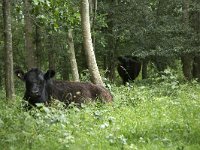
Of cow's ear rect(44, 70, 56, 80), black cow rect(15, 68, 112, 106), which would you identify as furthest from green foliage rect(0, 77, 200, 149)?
cow's ear rect(44, 70, 56, 80)

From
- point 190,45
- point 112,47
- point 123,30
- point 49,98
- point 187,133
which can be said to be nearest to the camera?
point 187,133

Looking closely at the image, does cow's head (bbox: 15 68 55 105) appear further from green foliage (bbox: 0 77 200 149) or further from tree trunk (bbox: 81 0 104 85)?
tree trunk (bbox: 81 0 104 85)

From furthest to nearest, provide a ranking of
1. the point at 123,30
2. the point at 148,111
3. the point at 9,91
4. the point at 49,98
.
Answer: the point at 123,30, the point at 9,91, the point at 49,98, the point at 148,111

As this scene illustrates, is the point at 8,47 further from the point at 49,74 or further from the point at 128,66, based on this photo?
the point at 128,66

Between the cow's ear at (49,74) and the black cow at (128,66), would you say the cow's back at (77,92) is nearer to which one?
the cow's ear at (49,74)

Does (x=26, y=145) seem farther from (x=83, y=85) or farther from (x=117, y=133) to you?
(x=83, y=85)

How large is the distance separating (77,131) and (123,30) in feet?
54.2

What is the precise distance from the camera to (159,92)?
13406 millimetres

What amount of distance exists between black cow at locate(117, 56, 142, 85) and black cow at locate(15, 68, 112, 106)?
41.0 ft

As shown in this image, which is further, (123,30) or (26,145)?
(123,30)

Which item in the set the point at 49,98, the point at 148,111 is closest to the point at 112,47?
the point at 49,98

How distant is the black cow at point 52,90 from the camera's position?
35.1ft

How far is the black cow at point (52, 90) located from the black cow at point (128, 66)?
12492 millimetres

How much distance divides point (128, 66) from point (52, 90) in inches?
549
